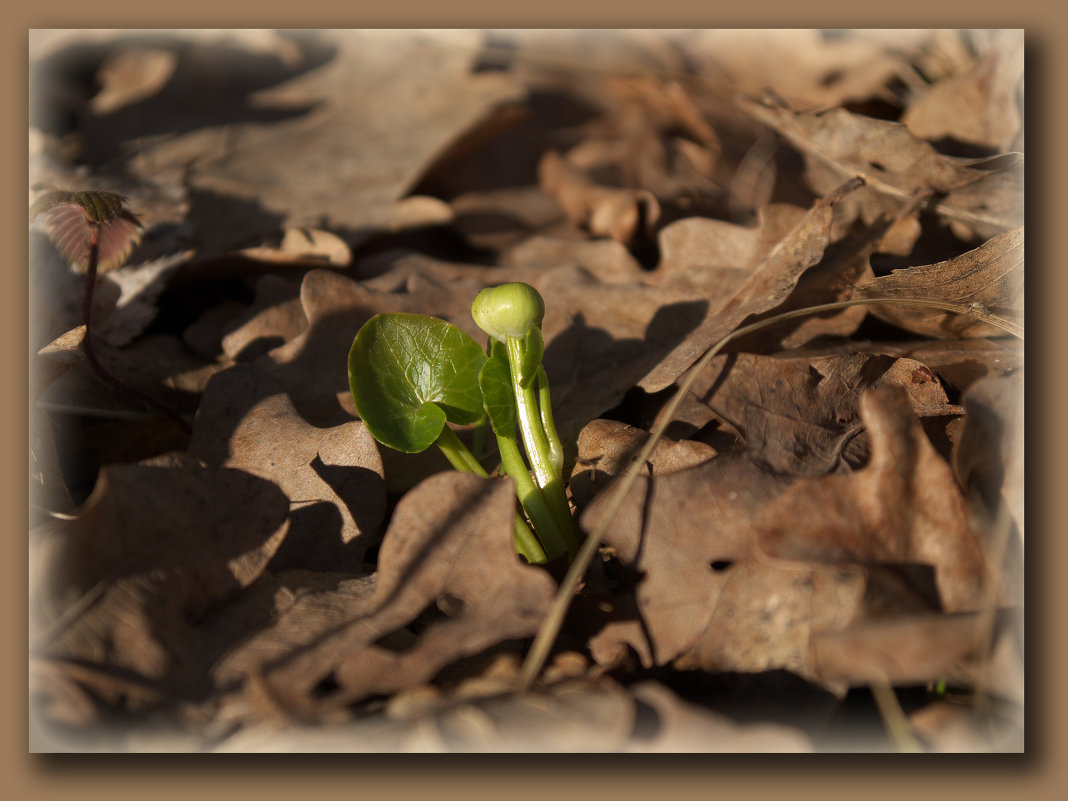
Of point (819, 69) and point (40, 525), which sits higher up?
point (819, 69)

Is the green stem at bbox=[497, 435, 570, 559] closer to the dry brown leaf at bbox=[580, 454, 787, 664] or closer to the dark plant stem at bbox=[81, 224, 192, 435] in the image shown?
the dry brown leaf at bbox=[580, 454, 787, 664]

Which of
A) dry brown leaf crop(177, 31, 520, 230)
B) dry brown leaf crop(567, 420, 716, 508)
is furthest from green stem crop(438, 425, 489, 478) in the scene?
dry brown leaf crop(177, 31, 520, 230)

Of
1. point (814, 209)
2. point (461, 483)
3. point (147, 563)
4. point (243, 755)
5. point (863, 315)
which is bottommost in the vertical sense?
point (243, 755)

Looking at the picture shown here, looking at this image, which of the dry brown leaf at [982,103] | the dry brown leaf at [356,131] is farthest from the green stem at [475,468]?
the dry brown leaf at [982,103]

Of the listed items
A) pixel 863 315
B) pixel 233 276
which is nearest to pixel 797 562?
pixel 863 315

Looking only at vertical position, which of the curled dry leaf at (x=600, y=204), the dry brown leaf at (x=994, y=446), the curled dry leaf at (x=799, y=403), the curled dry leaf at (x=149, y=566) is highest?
the dry brown leaf at (x=994, y=446)

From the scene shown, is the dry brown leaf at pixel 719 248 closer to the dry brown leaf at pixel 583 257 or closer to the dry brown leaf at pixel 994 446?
the dry brown leaf at pixel 583 257

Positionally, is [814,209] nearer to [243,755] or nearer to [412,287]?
[412,287]

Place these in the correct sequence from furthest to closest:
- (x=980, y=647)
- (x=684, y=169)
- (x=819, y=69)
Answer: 1. (x=819, y=69)
2. (x=684, y=169)
3. (x=980, y=647)
